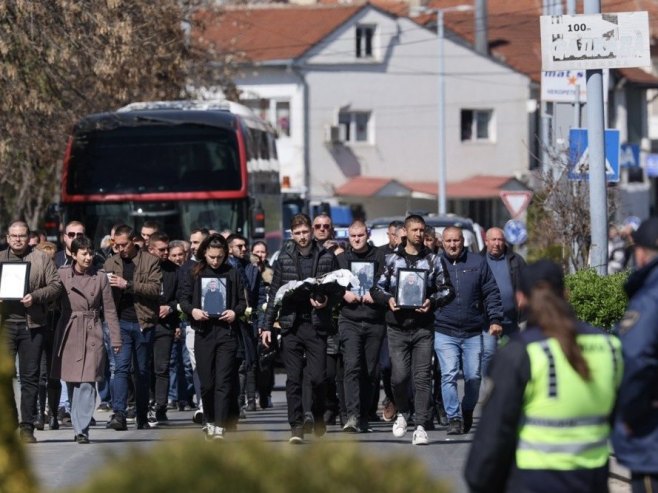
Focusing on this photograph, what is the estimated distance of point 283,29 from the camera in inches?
2366

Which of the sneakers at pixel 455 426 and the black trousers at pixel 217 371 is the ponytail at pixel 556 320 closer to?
the black trousers at pixel 217 371

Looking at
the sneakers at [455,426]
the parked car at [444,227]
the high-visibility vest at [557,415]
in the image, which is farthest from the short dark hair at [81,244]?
the high-visibility vest at [557,415]

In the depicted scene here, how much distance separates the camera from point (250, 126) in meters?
26.4

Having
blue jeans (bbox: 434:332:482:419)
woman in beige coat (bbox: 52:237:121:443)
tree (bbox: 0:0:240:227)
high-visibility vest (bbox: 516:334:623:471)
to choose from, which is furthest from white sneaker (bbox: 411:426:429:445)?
tree (bbox: 0:0:240:227)

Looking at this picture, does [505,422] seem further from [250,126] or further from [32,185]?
[32,185]

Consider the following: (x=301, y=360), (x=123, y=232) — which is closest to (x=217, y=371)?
(x=301, y=360)

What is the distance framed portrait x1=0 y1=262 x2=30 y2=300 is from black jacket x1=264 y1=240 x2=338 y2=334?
2099 mm

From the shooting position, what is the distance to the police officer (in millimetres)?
5855

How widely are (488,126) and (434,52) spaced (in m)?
3.81

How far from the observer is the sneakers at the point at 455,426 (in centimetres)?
1429

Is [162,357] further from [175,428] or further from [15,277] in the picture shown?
[175,428]

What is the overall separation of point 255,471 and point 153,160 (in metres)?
19.6

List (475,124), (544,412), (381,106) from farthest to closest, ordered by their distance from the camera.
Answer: (475,124)
(381,106)
(544,412)

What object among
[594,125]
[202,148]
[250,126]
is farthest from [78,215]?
[594,125]
